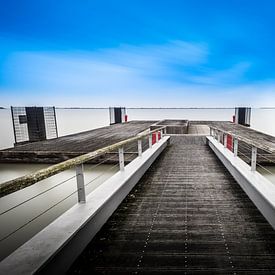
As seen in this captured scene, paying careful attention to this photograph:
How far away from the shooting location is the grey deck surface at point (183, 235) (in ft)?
6.49

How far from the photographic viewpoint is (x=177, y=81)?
4162cm

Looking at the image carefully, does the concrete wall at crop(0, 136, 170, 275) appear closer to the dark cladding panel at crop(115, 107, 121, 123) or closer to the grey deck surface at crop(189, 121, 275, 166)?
the grey deck surface at crop(189, 121, 275, 166)

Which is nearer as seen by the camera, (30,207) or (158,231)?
(158,231)

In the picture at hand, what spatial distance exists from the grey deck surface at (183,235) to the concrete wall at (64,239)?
0.14 m

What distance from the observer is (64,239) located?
182cm

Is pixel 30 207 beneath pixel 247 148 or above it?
beneath

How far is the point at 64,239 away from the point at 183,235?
138cm

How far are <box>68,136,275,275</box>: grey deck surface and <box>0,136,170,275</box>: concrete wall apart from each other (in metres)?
0.14

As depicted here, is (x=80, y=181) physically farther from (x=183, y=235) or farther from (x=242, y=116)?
(x=242, y=116)

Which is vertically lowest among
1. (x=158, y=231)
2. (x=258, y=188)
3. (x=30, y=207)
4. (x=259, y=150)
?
(x=30, y=207)

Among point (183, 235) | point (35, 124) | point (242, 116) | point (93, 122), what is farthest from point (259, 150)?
point (93, 122)

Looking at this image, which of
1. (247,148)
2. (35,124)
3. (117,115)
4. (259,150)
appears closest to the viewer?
(247,148)

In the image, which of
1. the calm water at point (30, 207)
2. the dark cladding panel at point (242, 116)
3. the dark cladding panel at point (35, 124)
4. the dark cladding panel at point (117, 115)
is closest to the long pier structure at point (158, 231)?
the calm water at point (30, 207)

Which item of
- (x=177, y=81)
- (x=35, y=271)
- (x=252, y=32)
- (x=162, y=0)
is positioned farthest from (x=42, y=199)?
(x=177, y=81)
